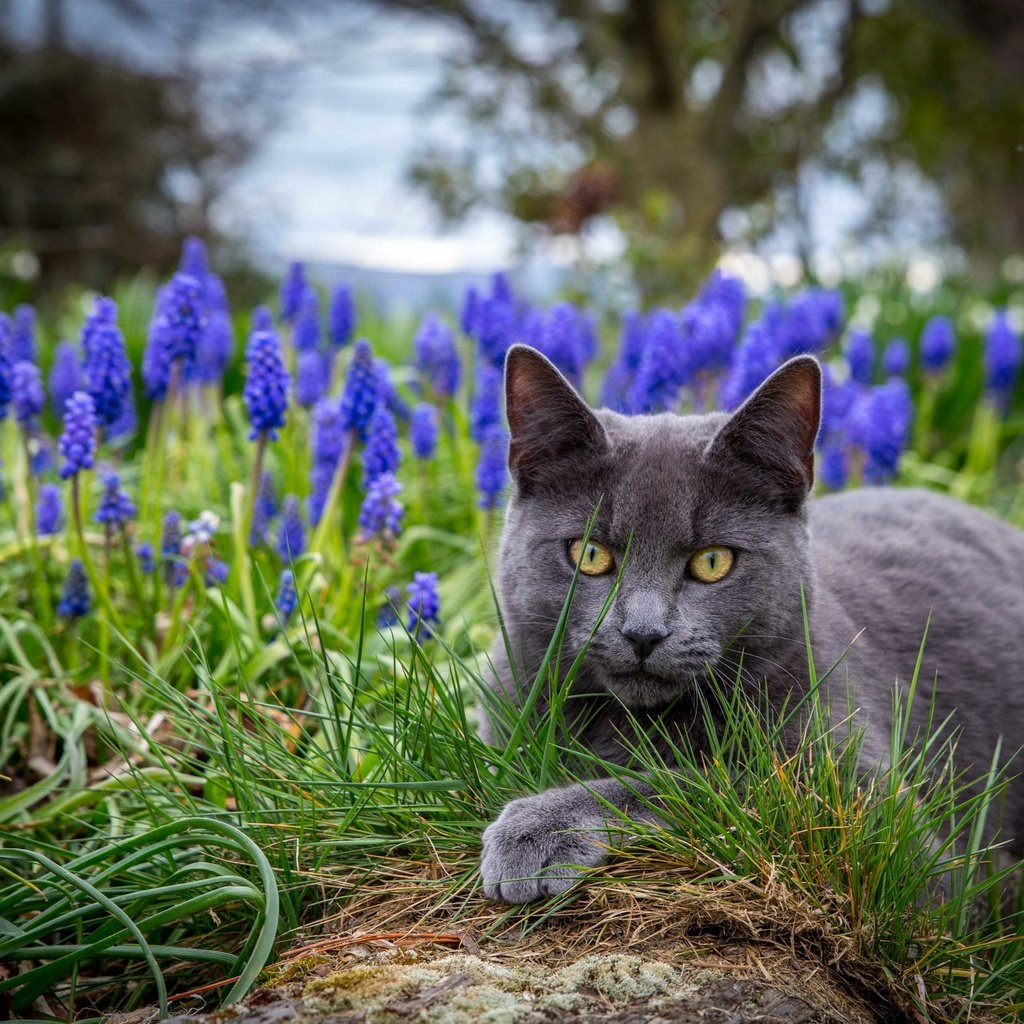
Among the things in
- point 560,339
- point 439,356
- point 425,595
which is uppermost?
point 560,339

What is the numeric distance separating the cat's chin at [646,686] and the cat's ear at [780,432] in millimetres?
483

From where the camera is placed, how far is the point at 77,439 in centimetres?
317

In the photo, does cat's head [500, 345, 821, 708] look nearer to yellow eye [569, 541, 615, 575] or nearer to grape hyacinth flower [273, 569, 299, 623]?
yellow eye [569, 541, 615, 575]

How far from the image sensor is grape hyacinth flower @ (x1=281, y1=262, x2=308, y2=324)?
4.93 m

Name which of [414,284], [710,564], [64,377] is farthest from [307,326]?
[414,284]

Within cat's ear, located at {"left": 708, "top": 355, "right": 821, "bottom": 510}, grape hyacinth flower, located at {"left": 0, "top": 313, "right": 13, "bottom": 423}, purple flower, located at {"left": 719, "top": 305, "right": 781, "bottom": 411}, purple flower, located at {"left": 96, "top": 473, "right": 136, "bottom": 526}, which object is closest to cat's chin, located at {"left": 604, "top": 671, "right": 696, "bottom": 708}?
cat's ear, located at {"left": 708, "top": 355, "right": 821, "bottom": 510}

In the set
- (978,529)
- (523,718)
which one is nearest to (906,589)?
(978,529)

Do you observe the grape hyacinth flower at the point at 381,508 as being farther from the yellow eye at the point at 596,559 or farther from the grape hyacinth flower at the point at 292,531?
the yellow eye at the point at 596,559

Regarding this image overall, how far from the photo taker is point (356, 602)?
11.6 ft

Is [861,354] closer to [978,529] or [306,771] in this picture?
[978,529]

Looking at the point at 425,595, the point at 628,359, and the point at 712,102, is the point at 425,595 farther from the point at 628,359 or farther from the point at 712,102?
the point at 712,102

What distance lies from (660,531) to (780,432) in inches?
14.0

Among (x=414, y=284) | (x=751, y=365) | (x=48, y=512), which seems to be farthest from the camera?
(x=414, y=284)

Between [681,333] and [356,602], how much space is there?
1.85 meters
